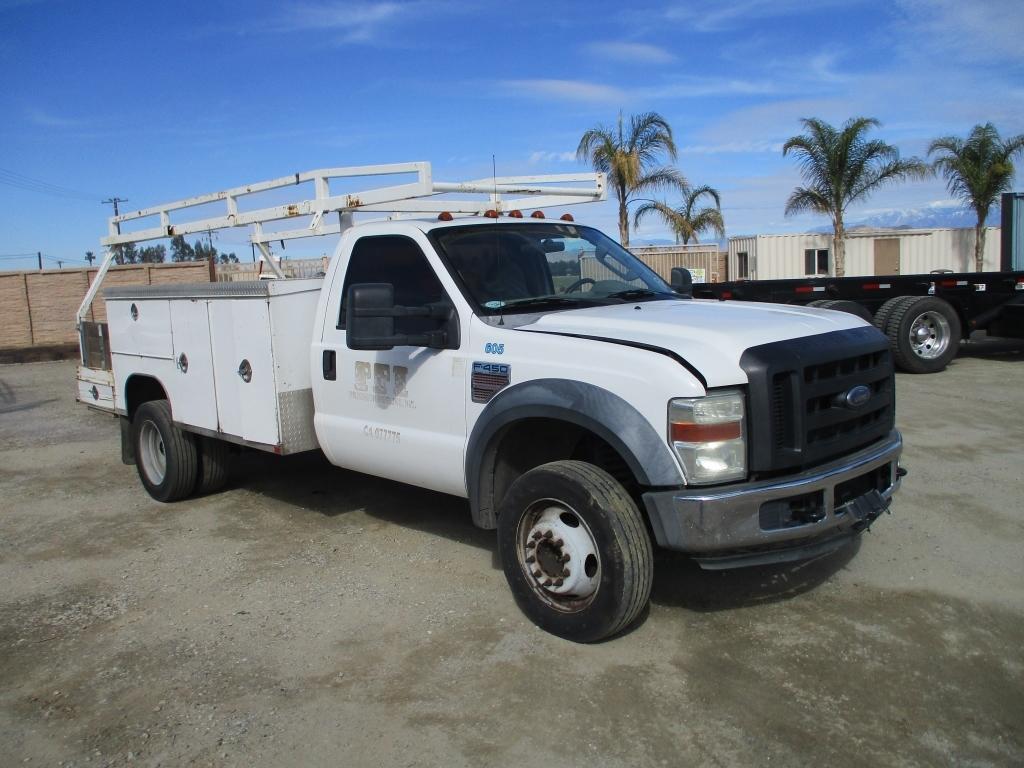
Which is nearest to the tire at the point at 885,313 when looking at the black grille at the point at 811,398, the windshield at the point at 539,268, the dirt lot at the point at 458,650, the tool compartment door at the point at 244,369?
the dirt lot at the point at 458,650

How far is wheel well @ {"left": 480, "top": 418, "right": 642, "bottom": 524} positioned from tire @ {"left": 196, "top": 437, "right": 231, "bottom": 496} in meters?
3.07

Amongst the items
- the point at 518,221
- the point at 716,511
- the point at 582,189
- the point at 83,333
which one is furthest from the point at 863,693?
the point at 83,333

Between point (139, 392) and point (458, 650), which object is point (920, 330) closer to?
point (139, 392)

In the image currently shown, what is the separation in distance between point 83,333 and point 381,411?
4.29 meters

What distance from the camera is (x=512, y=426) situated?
430 centimetres

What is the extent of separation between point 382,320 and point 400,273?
0.70 m

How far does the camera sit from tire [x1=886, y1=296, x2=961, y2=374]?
39.1 feet

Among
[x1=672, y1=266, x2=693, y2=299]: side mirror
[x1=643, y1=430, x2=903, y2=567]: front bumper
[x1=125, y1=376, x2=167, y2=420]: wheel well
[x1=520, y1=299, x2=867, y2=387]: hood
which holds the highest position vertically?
[x1=672, y1=266, x2=693, y2=299]: side mirror

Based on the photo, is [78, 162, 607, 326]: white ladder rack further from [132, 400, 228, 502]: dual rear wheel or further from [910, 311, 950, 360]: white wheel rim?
[910, 311, 950, 360]: white wheel rim

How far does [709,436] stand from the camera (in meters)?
3.59

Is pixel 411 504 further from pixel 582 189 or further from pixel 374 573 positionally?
pixel 582 189

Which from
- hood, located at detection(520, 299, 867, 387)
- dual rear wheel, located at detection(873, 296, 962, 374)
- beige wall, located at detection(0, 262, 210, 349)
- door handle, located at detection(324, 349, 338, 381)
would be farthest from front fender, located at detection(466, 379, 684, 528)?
beige wall, located at detection(0, 262, 210, 349)

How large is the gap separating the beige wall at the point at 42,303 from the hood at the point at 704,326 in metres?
18.5

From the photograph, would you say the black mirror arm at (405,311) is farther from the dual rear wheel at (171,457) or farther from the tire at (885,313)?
the tire at (885,313)
